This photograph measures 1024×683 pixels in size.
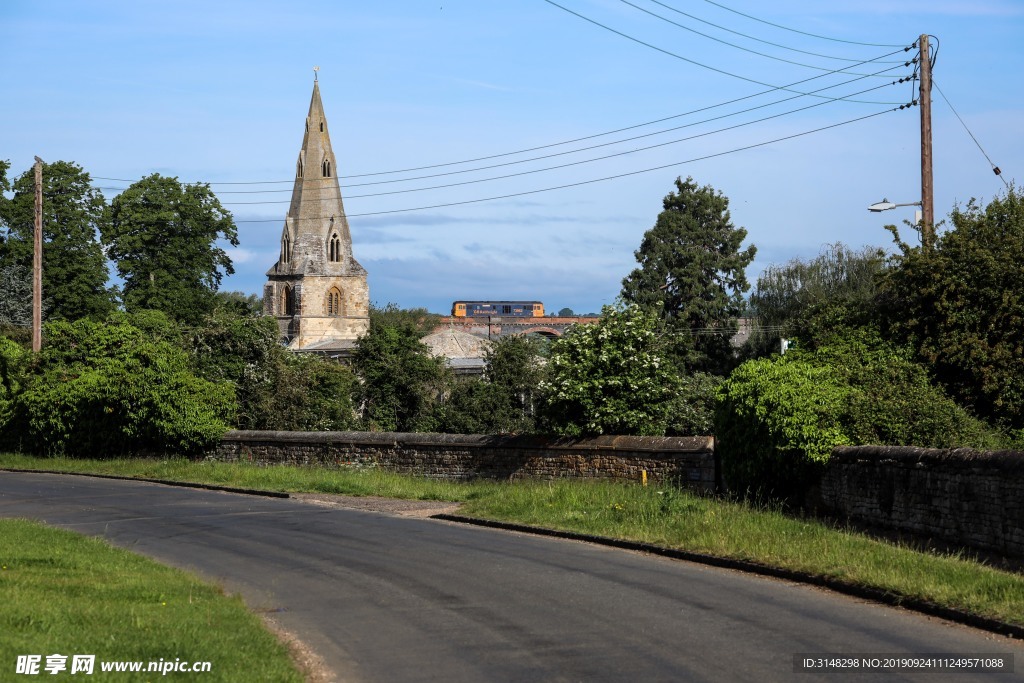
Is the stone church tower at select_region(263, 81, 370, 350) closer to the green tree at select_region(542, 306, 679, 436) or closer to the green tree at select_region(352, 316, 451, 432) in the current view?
the green tree at select_region(352, 316, 451, 432)

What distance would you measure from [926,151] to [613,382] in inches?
335

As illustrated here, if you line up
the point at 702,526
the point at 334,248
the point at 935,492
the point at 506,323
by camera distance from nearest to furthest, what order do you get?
the point at 935,492 → the point at 702,526 → the point at 334,248 → the point at 506,323

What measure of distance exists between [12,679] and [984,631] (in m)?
8.52

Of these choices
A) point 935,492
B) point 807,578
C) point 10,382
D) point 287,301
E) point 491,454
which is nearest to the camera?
point 807,578

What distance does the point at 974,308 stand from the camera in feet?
78.0

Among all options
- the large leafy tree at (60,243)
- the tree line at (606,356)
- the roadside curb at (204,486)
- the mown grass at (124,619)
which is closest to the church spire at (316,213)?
the tree line at (606,356)

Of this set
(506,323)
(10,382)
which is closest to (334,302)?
(506,323)

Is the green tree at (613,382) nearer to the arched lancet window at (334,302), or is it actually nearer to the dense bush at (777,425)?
the dense bush at (777,425)

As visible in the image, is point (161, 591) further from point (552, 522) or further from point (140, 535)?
point (552, 522)

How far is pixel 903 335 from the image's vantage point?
24.8 m

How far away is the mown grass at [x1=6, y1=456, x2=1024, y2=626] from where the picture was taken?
1215 centimetres

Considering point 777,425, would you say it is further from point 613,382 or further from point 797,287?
point 797,287

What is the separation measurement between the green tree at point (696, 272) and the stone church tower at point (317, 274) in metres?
35.2

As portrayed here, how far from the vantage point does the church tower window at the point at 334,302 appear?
107000 millimetres
